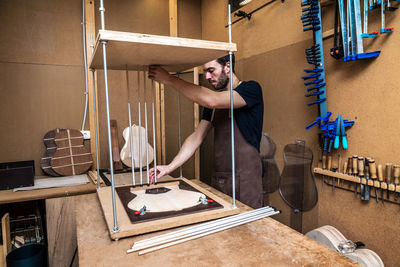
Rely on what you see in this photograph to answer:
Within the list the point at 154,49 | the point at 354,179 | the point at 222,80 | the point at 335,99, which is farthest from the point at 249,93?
the point at 354,179

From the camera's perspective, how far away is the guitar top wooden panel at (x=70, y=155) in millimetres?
2479

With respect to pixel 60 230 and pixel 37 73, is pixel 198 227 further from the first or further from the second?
pixel 37 73

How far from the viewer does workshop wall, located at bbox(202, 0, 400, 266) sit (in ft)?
5.06

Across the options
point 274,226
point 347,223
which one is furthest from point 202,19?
point 274,226

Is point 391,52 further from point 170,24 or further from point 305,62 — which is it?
point 170,24

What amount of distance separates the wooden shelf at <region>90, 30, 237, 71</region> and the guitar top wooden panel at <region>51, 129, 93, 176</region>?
1.69m

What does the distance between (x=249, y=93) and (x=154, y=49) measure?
0.69 metres

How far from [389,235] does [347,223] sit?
0.27 metres

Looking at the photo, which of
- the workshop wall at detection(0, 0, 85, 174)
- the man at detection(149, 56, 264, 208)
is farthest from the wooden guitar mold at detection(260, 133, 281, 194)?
the workshop wall at detection(0, 0, 85, 174)

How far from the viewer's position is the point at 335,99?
1855 mm

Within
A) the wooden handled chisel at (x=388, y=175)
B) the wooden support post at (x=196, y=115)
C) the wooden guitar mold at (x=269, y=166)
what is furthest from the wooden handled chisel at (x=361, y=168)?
the wooden support post at (x=196, y=115)

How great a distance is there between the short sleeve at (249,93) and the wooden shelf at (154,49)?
0.36m

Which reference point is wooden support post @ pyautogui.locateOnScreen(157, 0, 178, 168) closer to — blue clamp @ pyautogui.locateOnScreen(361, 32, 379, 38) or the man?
the man

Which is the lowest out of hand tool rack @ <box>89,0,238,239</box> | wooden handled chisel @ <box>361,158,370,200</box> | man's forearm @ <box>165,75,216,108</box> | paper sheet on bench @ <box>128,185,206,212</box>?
wooden handled chisel @ <box>361,158,370,200</box>
